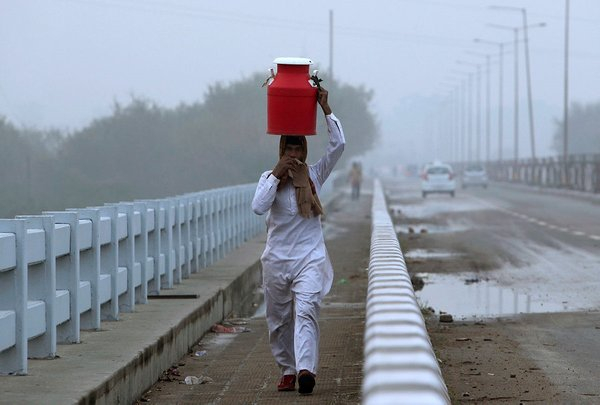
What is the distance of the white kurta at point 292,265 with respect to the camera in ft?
30.6

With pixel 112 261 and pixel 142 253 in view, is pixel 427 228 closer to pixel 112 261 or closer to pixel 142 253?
pixel 142 253

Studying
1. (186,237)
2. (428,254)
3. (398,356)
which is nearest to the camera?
(398,356)

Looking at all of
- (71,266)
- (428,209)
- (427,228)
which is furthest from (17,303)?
(428,209)

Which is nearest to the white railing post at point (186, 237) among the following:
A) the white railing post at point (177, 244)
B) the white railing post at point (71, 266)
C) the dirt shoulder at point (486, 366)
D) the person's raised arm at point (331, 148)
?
the white railing post at point (177, 244)

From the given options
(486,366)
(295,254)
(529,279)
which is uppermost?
(295,254)

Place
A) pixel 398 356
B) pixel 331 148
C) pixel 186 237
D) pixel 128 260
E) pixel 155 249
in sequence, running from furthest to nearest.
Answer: pixel 186 237
pixel 155 249
pixel 128 260
pixel 331 148
pixel 398 356

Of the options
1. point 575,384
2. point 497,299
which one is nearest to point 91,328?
point 575,384

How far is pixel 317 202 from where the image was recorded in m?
9.52

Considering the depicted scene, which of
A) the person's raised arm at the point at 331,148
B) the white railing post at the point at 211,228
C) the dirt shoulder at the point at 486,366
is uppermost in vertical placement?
the person's raised arm at the point at 331,148

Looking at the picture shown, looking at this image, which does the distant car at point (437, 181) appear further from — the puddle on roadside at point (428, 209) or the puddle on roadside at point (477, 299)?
the puddle on roadside at point (477, 299)

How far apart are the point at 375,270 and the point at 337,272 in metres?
12.4

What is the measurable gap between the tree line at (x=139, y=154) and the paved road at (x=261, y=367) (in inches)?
1414

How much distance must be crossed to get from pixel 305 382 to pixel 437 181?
58008mm

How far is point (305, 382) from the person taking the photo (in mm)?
9320
